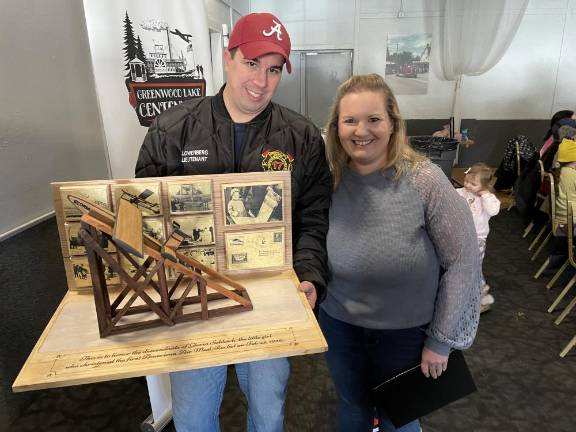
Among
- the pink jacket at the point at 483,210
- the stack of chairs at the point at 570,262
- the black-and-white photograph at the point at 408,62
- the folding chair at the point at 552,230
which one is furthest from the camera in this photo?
the black-and-white photograph at the point at 408,62

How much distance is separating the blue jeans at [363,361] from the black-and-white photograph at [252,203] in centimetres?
52

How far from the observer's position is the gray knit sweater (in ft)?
3.62

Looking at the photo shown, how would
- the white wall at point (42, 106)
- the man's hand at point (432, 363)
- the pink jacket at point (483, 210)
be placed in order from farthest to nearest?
1. the pink jacket at point (483, 210)
2. the white wall at point (42, 106)
3. the man's hand at point (432, 363)

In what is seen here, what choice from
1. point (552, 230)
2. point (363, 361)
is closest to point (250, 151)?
point (363, 361)

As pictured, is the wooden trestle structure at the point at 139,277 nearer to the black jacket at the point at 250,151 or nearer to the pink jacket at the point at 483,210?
the black jacket at the point at 250,151

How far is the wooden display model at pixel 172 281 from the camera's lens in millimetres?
748

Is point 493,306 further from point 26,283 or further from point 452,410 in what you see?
point 26,283

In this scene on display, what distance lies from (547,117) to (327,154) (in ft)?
22.3

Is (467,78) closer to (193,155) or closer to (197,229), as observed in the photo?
(193,155)

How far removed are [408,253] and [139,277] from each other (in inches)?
27.6

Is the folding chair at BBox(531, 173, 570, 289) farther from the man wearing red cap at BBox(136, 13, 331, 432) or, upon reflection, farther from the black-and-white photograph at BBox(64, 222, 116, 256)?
the black-and-white photograph at BBox(64, 222, 116, 256)

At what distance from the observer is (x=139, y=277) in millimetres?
869

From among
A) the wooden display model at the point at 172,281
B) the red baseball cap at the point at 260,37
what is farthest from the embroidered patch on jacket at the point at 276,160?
the red baseball cap at the point at 260,37

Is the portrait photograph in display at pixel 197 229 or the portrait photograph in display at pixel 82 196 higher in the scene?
the portrait photograph in display at pixel 82 196
